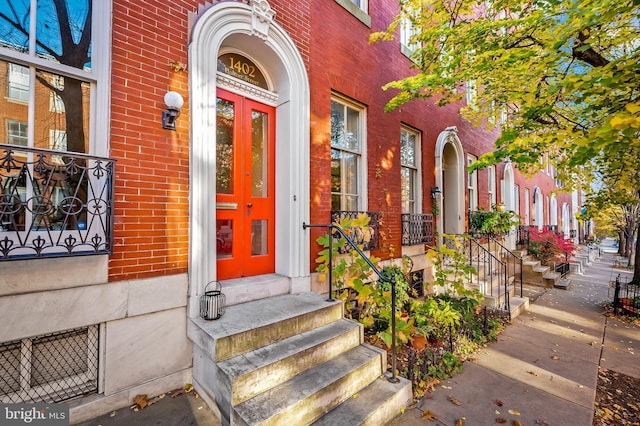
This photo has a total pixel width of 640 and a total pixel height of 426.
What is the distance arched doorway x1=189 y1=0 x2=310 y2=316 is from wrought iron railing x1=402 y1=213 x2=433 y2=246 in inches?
116

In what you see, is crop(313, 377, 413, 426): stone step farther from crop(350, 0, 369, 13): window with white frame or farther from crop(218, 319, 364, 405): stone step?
crop(350, 0, 369, 13): window with white frame

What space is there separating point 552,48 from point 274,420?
5051mm

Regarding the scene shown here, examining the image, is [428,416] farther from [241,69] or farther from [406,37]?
[406,37]

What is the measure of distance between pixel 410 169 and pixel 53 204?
21.3ft

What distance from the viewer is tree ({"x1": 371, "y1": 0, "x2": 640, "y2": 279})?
2982 millimetres

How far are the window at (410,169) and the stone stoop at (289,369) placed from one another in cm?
415

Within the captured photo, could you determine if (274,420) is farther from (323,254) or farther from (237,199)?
(237,199)

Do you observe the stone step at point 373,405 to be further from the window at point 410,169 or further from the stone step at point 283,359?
the window at point 410,169

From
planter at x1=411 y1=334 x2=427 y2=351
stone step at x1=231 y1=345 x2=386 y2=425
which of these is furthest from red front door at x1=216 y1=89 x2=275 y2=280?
planter at x1=411 y1=334 x2=427 y2=351

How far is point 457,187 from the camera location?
8.70 meters

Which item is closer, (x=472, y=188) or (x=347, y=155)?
(x=347, y=155)

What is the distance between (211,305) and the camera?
2965mm

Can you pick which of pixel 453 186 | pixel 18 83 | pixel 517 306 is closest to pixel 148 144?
pixel 18 83
